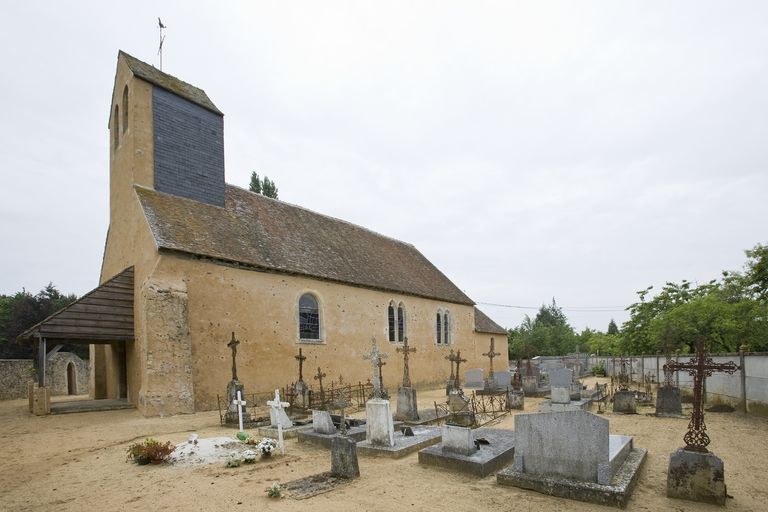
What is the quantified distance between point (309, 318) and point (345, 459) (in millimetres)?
11915

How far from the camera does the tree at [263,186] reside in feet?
107

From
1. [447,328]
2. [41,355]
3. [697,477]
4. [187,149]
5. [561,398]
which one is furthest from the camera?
[447,328]

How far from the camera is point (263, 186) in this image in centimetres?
3297

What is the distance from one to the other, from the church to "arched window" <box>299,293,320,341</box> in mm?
59

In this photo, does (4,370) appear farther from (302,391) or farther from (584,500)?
(584,500)

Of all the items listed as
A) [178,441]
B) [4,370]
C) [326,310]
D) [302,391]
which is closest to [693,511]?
[178,441]

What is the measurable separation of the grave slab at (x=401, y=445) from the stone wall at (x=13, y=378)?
24.7m

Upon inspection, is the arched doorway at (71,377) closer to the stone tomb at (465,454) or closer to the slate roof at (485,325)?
the slate roof at (485,325)

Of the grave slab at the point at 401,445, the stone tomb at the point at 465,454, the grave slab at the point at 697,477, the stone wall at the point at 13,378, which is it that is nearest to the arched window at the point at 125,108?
the grave slab at the point at 401,445

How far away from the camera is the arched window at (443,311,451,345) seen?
2834 cm

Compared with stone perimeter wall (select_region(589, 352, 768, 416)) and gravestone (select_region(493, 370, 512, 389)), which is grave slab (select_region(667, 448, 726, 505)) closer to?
stone perimeter wall (select_region(589, 352, 768, 416))

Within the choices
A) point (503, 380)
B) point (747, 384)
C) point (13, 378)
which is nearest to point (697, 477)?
point (747, 384)

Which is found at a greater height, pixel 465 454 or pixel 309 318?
pixel 309 318

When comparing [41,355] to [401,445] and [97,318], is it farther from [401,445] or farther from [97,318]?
[401,445]
